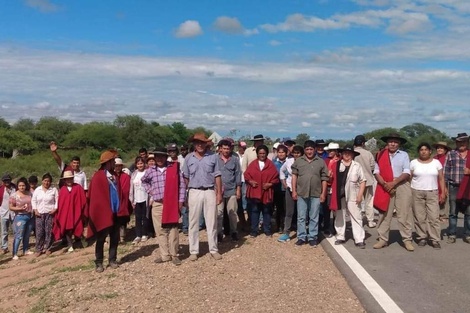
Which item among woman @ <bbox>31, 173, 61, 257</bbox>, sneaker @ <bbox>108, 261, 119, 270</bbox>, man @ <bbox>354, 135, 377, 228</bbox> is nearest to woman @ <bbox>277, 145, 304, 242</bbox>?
man @ <bbox>354, 135, 377, 228</bbox>

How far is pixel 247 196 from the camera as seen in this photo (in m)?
10.1

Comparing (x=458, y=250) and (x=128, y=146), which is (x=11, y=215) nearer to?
(x=458, y=250)

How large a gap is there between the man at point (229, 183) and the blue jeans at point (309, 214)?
3.98 ft

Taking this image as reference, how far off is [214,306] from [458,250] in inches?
185

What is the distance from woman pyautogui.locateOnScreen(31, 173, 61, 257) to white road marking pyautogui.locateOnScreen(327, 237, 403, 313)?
5.83 metres

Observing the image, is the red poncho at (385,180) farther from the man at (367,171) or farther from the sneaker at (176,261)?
the sneaker at (176,261)

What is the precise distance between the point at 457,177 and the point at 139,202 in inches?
239

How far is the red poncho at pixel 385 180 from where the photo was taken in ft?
29.1

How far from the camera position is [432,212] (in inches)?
349

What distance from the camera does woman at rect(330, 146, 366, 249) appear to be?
9.03m

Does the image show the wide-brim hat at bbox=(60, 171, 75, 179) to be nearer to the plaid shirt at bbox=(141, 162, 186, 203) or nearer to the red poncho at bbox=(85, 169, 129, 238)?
the red poncho at bbox=(85, 169, 129, 238)

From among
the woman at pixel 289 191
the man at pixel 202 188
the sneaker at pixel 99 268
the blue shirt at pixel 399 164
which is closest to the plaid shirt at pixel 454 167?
the blue shirt at pixel 399 164

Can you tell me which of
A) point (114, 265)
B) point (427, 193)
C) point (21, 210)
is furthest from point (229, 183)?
point (21, 210)

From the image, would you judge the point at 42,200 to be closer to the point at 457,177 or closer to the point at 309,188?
the point at 309,188
